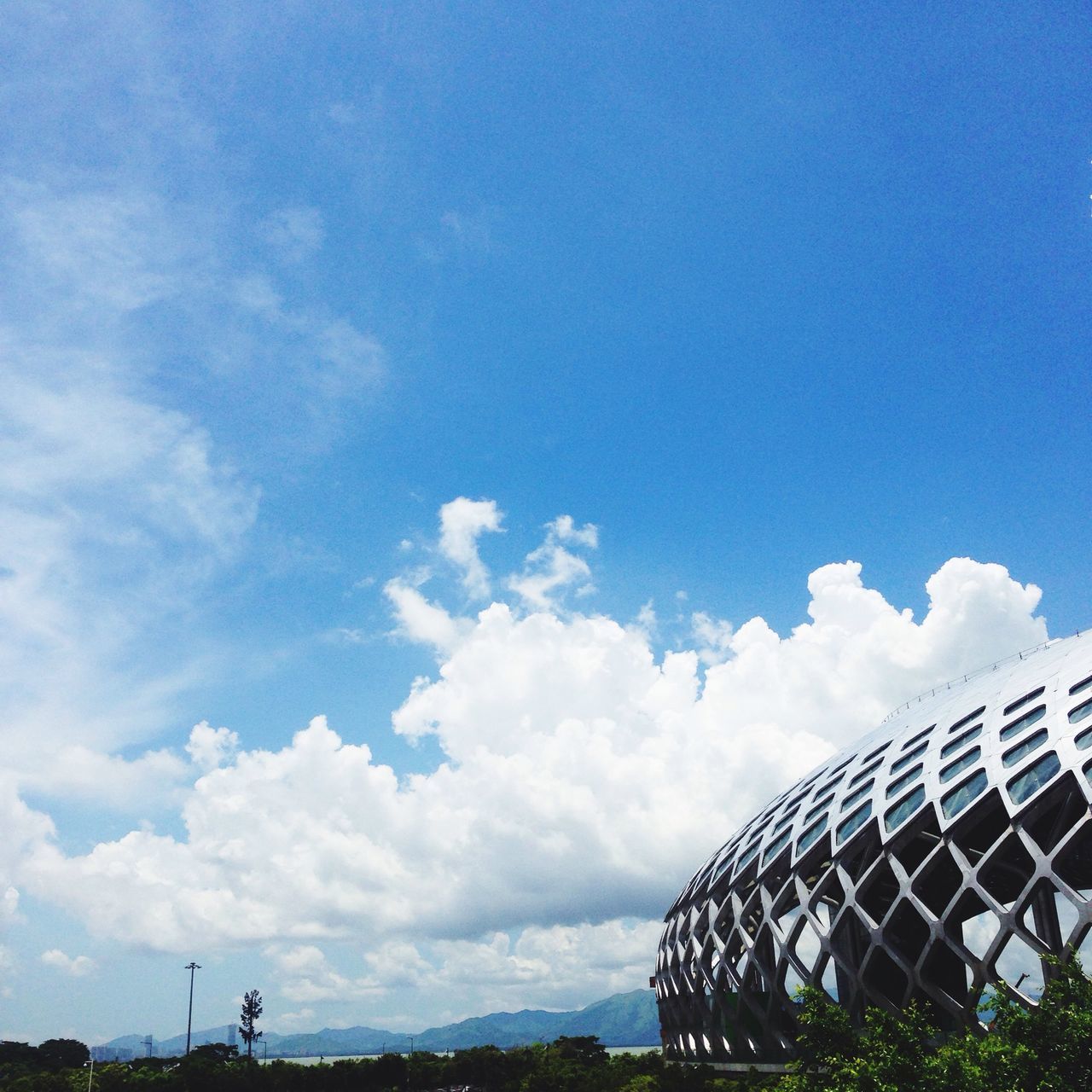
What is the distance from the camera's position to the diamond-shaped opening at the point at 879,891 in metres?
38.2

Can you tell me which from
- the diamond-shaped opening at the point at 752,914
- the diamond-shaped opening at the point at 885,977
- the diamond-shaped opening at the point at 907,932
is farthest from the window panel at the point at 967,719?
the diamond-shaped opening at the point at 752,914

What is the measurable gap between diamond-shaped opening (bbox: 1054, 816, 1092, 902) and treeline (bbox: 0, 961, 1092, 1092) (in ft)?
13.1

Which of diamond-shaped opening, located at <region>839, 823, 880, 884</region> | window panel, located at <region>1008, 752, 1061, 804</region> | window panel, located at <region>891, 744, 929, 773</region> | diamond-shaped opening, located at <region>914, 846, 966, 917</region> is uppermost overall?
window panel, located at <region>891, 744, 929, 773</region>

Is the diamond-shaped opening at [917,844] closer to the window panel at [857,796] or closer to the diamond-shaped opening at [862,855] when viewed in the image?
the diamond-shaped opening at [862,855]

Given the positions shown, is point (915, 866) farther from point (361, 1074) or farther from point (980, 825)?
point (361, 1074)

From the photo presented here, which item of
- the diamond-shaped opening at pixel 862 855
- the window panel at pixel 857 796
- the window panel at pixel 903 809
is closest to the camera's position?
the window panel at pixel 903 809

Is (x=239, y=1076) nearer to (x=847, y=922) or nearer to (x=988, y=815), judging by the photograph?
(x=847, y=922)

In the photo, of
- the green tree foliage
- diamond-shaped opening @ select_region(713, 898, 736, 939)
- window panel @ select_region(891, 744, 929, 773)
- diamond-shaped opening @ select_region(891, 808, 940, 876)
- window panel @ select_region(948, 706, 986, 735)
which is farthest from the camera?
diamond-shaped opening @ select_region(713, 898, 736, 939)

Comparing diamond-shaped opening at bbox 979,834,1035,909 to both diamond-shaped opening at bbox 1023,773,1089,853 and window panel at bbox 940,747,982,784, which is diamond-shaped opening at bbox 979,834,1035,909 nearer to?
diamond-shaped opening at bbox 1023,773,1089,853

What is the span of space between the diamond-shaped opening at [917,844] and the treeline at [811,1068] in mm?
6621

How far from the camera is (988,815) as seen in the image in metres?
37.2

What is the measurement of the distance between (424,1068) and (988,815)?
88.1 metres

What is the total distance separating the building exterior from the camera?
33781 mm

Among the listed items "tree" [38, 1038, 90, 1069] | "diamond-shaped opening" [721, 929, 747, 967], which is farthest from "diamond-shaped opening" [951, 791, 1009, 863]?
"tree" [38, 1038, 90, 1069]
